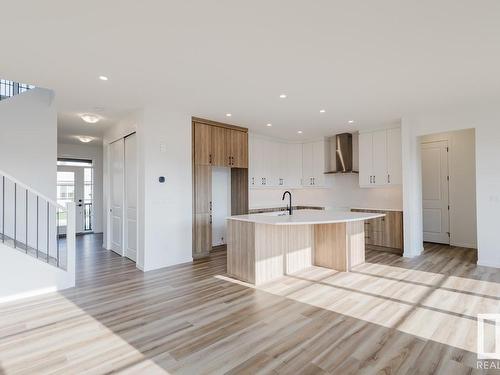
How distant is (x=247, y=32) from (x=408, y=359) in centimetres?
305

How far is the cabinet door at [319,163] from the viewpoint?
24.1ft

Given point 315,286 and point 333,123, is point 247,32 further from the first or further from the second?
point 333,123

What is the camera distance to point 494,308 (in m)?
3.02

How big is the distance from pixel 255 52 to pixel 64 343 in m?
3.28

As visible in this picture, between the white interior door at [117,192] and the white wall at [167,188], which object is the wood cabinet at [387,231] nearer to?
the white wall at [167,188]

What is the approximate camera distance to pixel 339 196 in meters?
7.44

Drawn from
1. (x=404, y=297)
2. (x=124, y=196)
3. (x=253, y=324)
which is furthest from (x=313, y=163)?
(x=253, y=324)

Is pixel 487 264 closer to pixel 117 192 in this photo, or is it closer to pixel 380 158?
pixel 380 158

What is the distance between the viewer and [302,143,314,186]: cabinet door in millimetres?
7598

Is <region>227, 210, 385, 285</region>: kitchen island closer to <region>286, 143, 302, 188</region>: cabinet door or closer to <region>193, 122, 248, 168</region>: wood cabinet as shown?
<region>193, 122, 248, 168</region>: wood cabinet

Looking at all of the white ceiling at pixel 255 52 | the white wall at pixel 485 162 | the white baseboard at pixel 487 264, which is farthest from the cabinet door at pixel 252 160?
the white baseboard at pixel 487 264

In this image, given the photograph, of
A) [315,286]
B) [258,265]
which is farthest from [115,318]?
[315,286]

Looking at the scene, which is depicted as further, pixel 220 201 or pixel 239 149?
pixel 220 201

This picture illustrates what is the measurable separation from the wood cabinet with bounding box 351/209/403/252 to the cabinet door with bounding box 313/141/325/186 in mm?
1529
